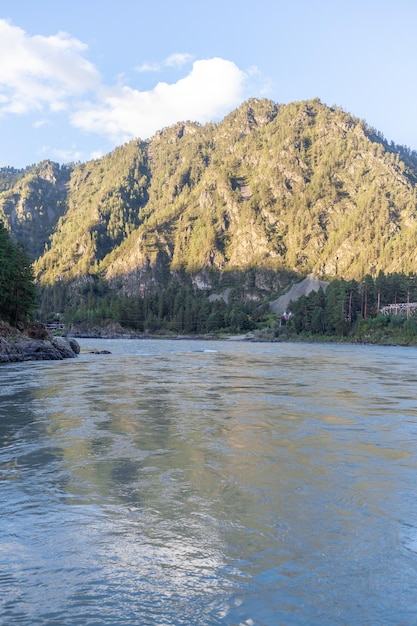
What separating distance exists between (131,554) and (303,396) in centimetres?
2505

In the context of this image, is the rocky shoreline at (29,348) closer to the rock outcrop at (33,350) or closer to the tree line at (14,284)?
Answer: the rock outcrop at (33,350)

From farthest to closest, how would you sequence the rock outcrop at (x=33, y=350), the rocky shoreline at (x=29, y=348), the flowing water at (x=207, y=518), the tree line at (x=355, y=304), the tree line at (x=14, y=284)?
the tree line at (x=355, y=304)
the tree line at (x=14, y=284)
the rocky shoreline at (x=29, y=348)
the rock outcrop at (x=33, y=350)
the flowing water at (x=207, y=518)

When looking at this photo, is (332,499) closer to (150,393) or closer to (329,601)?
(329,601)

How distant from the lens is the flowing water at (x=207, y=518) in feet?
26.5

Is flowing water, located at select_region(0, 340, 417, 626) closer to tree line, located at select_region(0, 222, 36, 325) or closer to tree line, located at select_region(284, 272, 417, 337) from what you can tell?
tree line, located at select_region(0, 222, 36, 325)

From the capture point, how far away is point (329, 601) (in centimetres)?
813

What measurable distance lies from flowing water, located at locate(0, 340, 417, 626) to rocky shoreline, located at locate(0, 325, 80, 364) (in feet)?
124

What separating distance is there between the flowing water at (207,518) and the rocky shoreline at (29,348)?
A: 37.9 meters

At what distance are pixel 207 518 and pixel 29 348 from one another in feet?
195

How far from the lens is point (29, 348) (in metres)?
66.5

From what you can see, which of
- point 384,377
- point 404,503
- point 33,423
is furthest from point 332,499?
point 384,377

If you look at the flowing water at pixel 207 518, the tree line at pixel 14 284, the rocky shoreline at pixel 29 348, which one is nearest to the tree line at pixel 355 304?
the tree line at pixel 14 284

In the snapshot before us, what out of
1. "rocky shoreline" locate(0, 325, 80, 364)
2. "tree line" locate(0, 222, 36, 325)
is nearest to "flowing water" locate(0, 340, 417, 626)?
"rocky shoreline" locate(0, 325, 80, 364)

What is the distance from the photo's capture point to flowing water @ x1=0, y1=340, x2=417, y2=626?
8.07 meters
